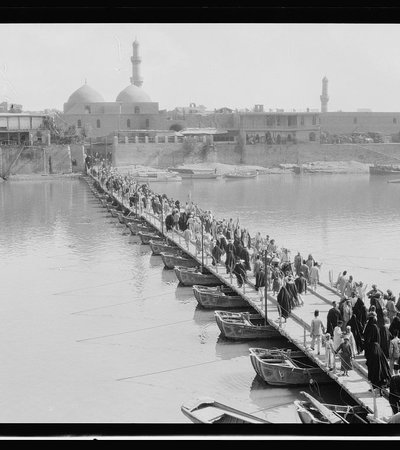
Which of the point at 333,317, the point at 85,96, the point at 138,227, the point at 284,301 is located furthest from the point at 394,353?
the point at 85,96

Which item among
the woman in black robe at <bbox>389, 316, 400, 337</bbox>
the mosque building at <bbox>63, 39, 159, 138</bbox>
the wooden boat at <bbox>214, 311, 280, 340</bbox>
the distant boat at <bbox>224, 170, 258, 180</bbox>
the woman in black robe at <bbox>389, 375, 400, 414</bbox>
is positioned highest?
the mosque building at <bbox>63, 39, 159, 138</bbox>

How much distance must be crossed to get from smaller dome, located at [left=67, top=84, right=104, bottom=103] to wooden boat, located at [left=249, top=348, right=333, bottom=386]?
52788 mm

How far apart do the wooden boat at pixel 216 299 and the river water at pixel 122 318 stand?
0.82 feet

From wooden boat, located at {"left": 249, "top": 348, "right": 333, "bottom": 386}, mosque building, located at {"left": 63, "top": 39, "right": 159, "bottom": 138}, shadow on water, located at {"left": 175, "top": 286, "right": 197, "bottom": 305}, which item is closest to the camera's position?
wooden boat, located at {"left": 249, "top": 348, "right": 333, "bottom": 386}

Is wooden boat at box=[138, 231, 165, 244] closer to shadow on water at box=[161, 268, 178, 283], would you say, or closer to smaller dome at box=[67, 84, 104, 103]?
shadow on water at box=[161, 268, 178, 283]

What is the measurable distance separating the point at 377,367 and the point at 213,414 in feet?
6.20

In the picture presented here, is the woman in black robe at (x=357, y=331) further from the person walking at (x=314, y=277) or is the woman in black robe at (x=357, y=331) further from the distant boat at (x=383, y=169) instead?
the distant boat at (x=383, y=169)

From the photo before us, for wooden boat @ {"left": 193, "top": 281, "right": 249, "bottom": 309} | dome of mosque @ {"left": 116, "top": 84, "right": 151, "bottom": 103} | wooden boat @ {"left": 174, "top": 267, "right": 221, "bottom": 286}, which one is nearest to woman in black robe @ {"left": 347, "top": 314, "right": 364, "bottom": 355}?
wooden boat @ {"left": 193, "top": 281, "right": 249, "bottom": 309}

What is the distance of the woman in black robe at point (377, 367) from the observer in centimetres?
829

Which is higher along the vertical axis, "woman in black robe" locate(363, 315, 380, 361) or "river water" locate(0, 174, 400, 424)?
"woman in black robe" locate(363, 315, 380, 361)

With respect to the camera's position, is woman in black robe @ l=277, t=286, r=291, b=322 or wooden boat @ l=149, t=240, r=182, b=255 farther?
wooden boat @ l=149, t=240, r=182, b=255

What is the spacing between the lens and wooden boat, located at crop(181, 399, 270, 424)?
7764 millimetres

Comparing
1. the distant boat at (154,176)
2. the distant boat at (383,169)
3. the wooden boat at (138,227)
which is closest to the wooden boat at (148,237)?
the wooden boat at (138,227)
